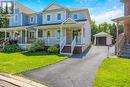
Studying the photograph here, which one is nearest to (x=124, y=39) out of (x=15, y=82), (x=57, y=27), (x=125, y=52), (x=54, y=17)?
(x=125, y=52)

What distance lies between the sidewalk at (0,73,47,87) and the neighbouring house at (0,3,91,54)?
41.8 feet

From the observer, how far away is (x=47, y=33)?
31.5m

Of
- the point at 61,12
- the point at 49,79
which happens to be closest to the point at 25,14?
the point at 61,12

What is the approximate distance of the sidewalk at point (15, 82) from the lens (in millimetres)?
8942

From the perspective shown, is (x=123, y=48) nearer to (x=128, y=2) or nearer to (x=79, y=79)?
(x=128, y=2)

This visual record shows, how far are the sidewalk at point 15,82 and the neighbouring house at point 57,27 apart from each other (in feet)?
41.8

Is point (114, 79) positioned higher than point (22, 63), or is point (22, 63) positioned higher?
point (22, 63)

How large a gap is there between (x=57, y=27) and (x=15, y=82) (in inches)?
769

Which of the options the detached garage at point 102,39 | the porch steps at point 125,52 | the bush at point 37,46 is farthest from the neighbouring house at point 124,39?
the detached garage at point 102,39

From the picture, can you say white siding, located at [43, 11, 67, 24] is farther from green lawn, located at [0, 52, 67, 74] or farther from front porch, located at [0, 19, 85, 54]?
green lawn, located at [0, 52, 67, 74]

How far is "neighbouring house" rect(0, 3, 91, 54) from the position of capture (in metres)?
24.4

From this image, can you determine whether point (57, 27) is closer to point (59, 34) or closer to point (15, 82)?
point (59, 34)

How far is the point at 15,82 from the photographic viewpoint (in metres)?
9.30

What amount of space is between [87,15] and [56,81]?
73.2 ft
